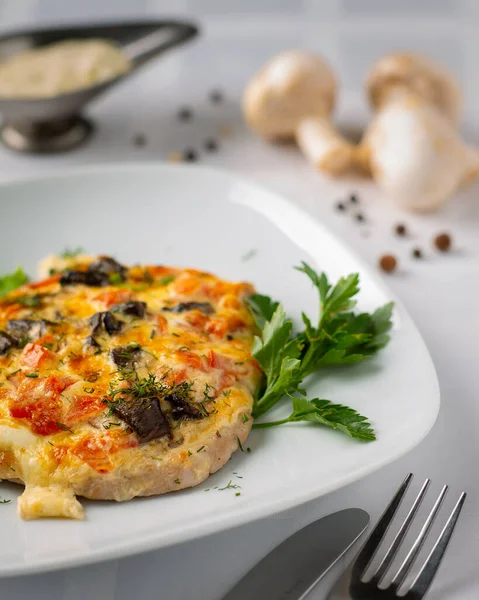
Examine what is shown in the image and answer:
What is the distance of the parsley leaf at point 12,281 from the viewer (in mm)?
4914

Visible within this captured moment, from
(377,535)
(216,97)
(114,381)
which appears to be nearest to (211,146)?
(216,97)

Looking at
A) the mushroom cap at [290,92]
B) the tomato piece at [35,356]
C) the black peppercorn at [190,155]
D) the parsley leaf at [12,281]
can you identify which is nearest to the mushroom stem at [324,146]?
the mushroom cap at [290,92]

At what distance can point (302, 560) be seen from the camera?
11.1 feet

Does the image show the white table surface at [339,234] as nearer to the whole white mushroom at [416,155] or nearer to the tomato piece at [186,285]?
the whole white mushroom at [416,155]

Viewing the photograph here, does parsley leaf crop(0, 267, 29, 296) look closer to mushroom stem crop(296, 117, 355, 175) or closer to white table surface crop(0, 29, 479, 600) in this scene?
white table surface crop(0, 29, 479, 600)

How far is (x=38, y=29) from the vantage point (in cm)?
759

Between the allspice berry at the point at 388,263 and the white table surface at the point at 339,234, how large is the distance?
2.5 inches

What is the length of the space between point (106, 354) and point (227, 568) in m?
1.17

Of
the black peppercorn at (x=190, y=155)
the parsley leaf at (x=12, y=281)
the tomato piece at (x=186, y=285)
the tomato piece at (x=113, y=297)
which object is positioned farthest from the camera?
the black peppercorn at (x=190, y=155)

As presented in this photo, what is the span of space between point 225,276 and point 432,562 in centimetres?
240

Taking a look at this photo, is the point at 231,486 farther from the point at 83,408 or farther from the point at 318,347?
the point at 318,347

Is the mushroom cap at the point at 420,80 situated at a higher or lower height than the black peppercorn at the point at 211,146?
higher

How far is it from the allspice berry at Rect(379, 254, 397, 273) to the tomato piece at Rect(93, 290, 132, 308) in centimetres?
220

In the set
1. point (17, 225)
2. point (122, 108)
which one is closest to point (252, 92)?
point (122, 108)
